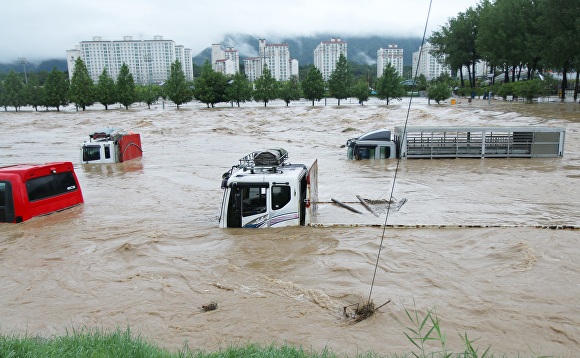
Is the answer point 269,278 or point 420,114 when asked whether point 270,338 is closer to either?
point 269,278

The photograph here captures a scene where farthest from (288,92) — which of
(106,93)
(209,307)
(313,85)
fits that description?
(209,307)

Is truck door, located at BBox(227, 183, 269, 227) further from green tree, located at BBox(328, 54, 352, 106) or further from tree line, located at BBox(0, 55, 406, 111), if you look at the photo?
green tree, located at BBox(328, 54, 352, 106)

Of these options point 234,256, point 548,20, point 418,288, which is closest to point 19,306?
point 234,256

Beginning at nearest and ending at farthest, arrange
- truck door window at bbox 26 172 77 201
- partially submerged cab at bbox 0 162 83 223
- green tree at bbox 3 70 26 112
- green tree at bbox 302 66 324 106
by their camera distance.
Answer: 1. partially submerged cab at bbox 0 162 83 223
2. truck door window at bbox 26 172 77 201
3. green tree at bbox 302 66 324 106
4. green tree at bbox 3 70 26 112

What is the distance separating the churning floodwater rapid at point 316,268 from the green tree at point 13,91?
10805 cm

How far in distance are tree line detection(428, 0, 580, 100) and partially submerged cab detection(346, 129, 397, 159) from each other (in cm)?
3665

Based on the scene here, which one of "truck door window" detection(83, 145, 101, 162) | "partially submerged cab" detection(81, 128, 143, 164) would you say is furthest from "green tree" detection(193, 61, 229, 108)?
"truck door window" detection(83, 145, 101, 162)

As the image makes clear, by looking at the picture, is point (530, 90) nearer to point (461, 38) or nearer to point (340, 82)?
point (461, 38)

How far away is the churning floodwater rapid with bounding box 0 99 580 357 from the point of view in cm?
834

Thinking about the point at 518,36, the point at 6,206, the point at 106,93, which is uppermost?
the point at 518,36

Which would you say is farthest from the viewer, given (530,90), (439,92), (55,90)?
(55,90)

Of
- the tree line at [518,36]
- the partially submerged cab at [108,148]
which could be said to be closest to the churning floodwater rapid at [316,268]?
the partially submerged cab at [108,148]

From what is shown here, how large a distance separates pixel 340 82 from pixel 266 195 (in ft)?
315

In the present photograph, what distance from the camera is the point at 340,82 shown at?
10531 centimetres
